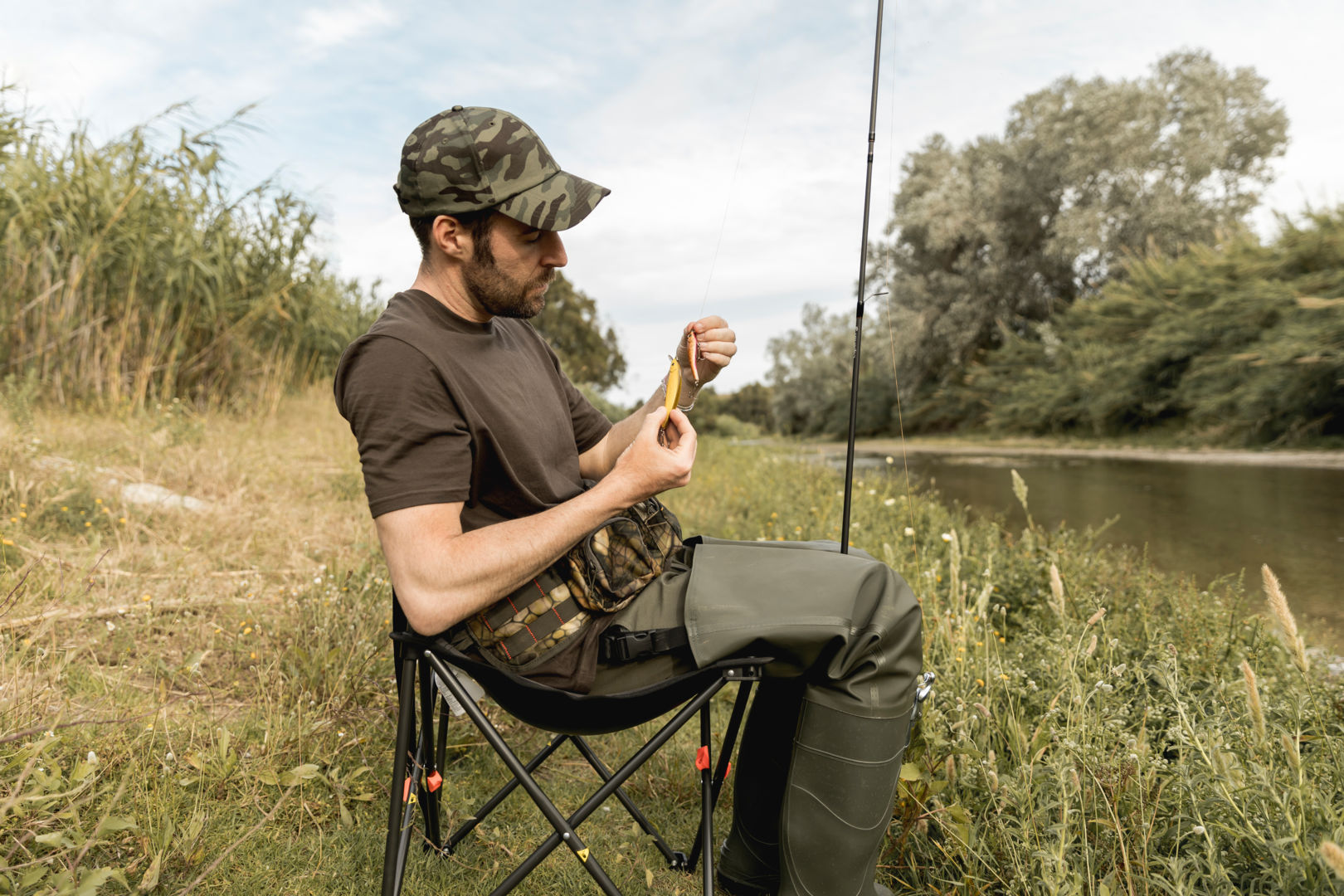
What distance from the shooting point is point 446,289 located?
5.83ft

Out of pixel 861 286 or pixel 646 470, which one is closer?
pixel 646 470

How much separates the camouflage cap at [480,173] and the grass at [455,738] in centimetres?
116

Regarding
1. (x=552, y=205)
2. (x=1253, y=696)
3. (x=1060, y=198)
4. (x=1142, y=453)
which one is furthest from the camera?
(x=1060, y=198)

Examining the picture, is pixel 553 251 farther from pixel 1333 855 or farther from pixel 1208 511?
pixel 1208 511

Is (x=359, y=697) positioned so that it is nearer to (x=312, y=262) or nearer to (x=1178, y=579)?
(x=1178, y=579)

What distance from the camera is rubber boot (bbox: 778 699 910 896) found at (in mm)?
1576

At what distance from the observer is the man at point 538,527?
1506mm

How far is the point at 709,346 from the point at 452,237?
61cm

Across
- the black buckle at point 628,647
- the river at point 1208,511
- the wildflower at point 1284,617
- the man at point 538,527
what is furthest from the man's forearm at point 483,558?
the river at point 1208,511

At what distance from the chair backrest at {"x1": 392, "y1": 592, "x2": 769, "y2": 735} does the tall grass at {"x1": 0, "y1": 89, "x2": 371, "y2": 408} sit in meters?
5.08

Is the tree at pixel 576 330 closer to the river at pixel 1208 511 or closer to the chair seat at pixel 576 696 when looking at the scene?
the river at pixel 1208 511

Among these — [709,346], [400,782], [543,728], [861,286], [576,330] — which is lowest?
[400,782]

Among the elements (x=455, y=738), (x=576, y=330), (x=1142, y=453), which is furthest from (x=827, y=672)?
(x=576, y=330)

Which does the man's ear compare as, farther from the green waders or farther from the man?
the green waders
